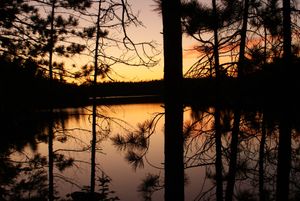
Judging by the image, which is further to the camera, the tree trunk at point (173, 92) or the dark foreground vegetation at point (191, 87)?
the dark foreground vegetation at point (191, 87)

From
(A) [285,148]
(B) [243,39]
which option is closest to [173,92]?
(B) [243,39]

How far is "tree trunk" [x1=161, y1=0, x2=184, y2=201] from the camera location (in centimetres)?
410

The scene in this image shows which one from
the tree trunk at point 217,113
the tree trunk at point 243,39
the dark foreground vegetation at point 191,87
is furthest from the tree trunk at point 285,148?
the tree trunk at point 217,113

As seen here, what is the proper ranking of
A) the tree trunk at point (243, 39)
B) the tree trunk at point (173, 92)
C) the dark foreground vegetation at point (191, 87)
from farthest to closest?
the dark foreground vegetation at point (191, 87) < the tree trunk at point (243, 39) < the tree trunk at point (173, 92)

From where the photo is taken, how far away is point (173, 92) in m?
4.10

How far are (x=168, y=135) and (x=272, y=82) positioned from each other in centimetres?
566

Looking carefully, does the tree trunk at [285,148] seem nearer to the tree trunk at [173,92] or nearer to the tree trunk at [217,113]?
the tree trunk at [217,113]

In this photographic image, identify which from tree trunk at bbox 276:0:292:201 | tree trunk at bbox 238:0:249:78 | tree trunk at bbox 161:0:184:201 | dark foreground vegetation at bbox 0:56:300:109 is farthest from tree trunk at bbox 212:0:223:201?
tree trunk at bbox 161:0:184:201

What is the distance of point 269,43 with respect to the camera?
22.3 feet

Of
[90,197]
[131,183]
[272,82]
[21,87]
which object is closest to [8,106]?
[21,87]

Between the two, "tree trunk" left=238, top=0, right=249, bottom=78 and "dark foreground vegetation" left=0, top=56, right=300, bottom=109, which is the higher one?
"tree trunk" left=238, top=0, right=249, bottom=78

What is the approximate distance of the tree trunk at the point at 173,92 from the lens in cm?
410

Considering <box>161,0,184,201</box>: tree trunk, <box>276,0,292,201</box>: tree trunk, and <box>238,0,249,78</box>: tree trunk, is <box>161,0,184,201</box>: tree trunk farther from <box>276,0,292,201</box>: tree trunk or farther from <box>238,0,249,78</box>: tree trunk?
<box>276,0,292,201</box>: tree trunk

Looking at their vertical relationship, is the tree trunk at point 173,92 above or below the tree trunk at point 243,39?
below
